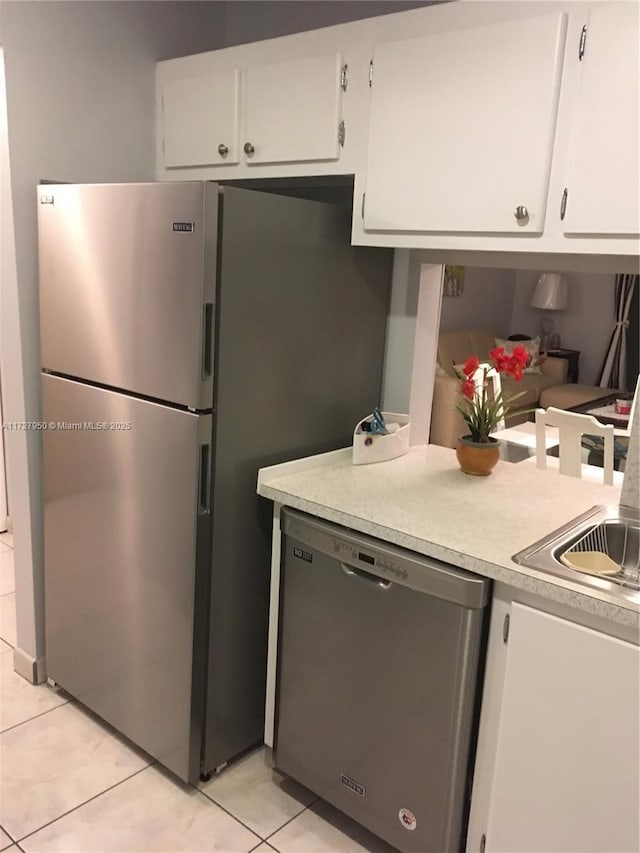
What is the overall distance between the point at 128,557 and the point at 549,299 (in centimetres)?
165

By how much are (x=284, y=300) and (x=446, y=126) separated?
59cm

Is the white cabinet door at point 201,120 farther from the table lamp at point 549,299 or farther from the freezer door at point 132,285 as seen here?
the table lamp at point 549,299

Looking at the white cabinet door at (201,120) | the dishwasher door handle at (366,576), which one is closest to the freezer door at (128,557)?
the dishwasher door handle at (366,576)

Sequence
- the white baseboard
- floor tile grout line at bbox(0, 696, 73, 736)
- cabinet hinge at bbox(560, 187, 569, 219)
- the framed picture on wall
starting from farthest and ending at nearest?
1. the framed picture on wall
2. the white baseboard
3. floor tile grout line at bbox(0, 696, 73, 736)
4. cabinet hinge at bbox(560, 187, 569, 219)

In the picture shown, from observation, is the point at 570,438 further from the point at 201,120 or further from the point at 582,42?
the point at 201,120

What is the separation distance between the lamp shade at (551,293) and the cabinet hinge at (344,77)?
0.88 m

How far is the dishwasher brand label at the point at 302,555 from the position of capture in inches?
72.8

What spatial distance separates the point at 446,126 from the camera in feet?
5.73

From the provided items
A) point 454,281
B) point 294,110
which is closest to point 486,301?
point 454,281

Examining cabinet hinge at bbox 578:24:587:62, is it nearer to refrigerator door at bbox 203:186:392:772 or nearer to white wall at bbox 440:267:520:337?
refrigerator door at bbox 203:186:392:772

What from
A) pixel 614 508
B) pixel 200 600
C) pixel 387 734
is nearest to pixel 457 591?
pixel 387 734

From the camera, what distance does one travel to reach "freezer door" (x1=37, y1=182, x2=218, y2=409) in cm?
174

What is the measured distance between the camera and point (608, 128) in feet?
4.95

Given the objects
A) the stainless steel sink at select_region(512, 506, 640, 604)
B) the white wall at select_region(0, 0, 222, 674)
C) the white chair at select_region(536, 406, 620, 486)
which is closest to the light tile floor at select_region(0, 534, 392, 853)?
the white wall at select_region(0, 0, 222, 674)
